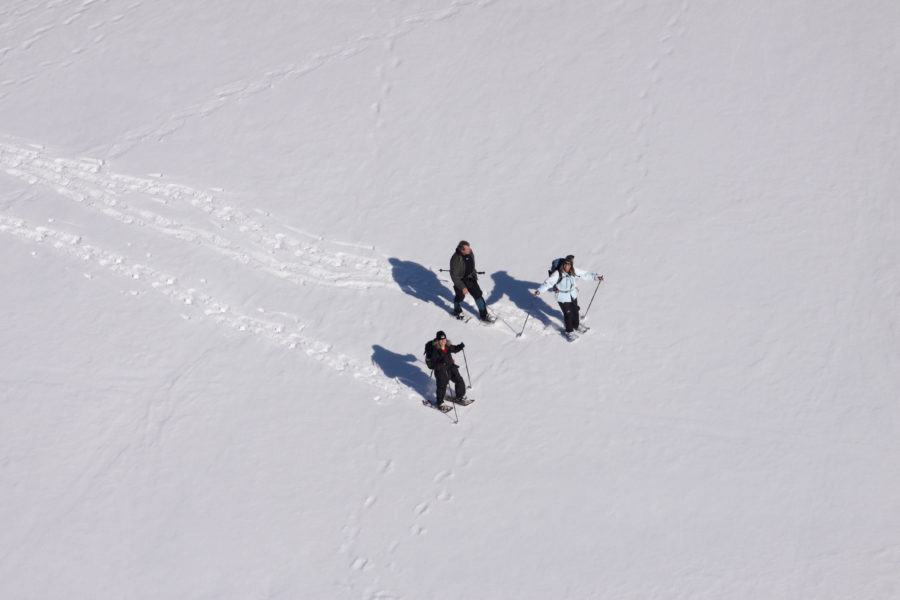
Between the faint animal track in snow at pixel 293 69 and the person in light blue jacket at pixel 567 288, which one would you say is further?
the faint animal track in snow at pixel 293 69

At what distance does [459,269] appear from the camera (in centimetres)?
1352

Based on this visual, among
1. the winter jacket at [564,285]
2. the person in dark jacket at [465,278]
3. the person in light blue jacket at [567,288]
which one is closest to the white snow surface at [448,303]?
the person in dark jacket at [465,278]

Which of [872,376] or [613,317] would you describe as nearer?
[872,376]

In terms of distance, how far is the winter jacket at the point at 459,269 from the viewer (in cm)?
1347

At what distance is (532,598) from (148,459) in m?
6.45

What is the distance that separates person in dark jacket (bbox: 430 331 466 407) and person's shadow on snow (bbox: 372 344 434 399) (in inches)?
18.6

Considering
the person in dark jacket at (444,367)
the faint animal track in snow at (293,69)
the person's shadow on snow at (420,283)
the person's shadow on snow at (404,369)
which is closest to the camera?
the person in dark jacket at (444,367)

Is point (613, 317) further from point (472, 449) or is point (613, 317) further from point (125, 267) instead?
point (125, 267)

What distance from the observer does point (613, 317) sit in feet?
46.2

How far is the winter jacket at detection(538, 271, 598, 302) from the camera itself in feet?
43.0

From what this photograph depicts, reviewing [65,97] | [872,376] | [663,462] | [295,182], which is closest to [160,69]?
[65,97]

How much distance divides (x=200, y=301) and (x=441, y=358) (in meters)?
5.33

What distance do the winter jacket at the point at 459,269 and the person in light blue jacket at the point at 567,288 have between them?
1129 mm

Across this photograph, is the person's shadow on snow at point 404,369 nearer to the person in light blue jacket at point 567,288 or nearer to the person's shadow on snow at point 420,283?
the person's shadow on snow at point 420,283
